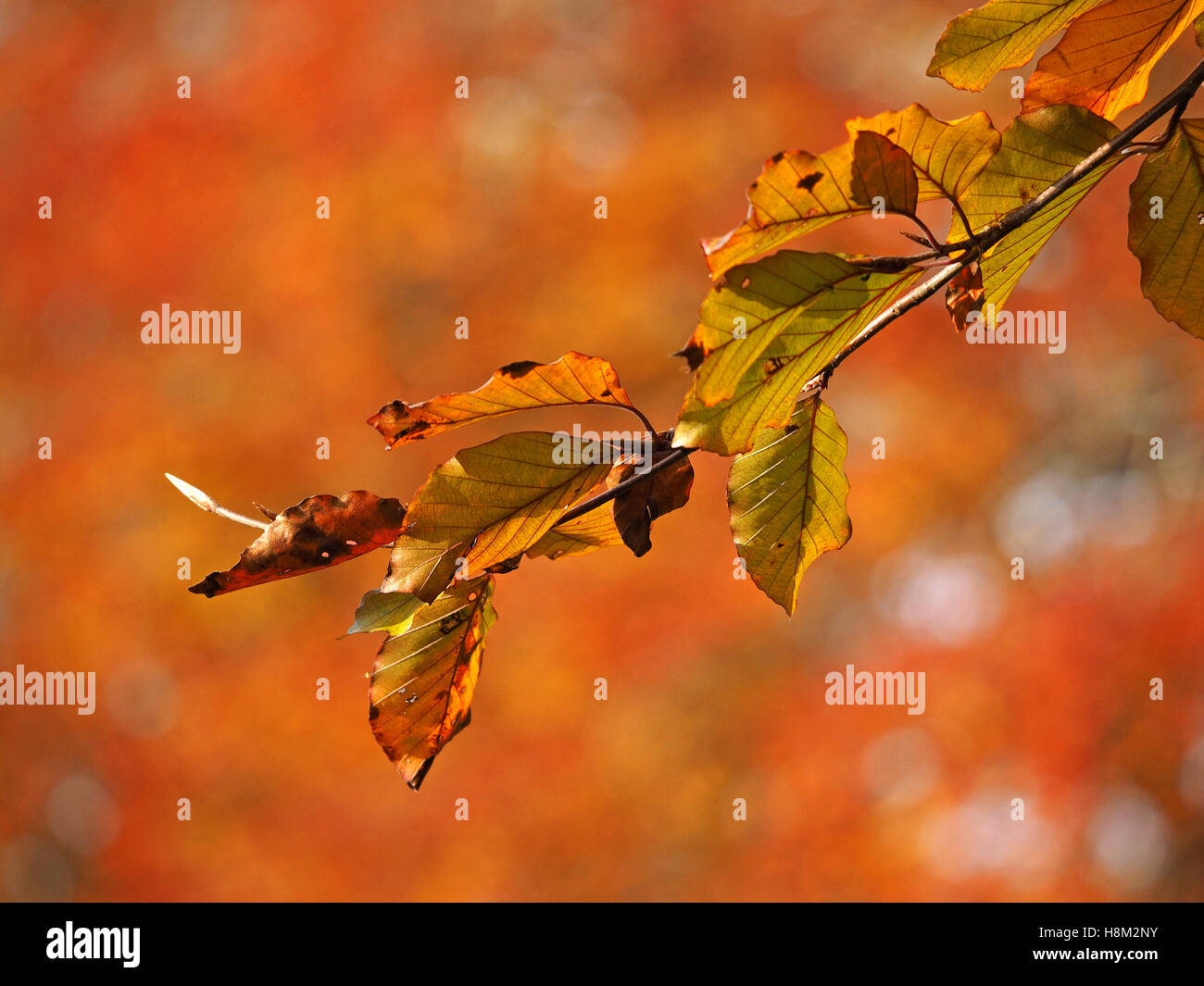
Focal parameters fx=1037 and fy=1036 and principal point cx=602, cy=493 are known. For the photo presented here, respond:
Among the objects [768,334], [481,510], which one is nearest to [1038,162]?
[768,334]

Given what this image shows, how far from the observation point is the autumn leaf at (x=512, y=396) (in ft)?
1.41

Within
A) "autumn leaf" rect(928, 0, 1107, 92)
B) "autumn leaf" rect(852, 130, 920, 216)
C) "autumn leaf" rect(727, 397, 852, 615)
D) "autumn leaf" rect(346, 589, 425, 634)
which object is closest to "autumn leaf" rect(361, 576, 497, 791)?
"autumn leaf" rect(346, 589, 425, 634)

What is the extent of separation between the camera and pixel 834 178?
402mm

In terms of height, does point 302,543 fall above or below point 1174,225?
below

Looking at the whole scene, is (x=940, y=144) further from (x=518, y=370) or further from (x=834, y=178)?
(x=518, y=370)

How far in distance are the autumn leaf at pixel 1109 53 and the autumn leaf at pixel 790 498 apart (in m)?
0.20

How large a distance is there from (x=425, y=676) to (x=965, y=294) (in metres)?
0.31

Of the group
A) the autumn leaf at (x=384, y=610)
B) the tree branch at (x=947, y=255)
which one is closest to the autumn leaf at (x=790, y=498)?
the tree branch at (x=947, y=255)

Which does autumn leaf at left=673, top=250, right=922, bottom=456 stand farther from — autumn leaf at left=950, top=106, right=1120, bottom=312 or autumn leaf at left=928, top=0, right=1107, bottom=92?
autumn leaf at left=928, top=0, right=1107, bottom=92

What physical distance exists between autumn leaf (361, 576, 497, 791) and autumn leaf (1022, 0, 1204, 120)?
0.38 meters

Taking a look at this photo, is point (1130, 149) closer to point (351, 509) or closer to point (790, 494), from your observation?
point (790, 494)

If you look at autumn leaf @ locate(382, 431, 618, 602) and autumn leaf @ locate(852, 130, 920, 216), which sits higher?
autumn leaf @ locate(852, 130, 920, 216)

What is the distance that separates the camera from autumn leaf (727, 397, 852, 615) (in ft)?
1.60

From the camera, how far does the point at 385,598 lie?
45cm
